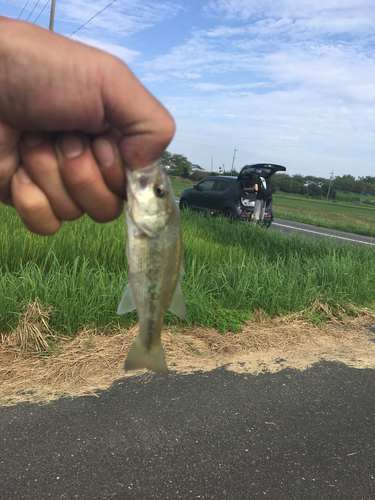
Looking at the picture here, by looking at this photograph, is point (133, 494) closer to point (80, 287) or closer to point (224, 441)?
point (224, 441)

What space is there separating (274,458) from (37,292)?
257cm

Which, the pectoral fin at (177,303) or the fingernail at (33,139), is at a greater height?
the fingernail at (33,139)

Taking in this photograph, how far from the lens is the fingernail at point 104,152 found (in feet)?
3.27

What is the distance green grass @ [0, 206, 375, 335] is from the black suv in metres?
5.61

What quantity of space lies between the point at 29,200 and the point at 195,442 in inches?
85.7

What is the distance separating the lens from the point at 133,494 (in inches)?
87.6

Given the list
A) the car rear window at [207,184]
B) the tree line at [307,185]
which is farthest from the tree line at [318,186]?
Answer: the car rear window at [207,184]

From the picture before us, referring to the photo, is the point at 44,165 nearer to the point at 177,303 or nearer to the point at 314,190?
the point at 177,303

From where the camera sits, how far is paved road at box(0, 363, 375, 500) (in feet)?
7.54

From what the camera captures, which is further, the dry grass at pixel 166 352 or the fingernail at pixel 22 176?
the dry grass at pixel 166 352

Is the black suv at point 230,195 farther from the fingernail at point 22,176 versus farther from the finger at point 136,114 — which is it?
the finger at point 136,114

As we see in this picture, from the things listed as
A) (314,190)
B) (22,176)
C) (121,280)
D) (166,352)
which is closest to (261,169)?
(121,280)

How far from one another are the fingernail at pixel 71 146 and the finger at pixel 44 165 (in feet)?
0.18

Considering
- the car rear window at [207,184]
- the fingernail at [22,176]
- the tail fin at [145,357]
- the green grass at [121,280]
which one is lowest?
the green grass at [121,280]
